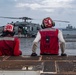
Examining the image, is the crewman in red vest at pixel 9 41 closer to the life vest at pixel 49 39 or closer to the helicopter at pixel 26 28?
the life vest at pixel 49 39

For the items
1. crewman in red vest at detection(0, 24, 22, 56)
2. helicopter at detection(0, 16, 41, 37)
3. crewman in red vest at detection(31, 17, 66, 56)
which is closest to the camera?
crewman in red vest at detection(0, 24, 22, 56)

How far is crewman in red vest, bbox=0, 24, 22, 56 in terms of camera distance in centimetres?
927

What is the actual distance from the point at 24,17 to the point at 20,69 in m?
65.3

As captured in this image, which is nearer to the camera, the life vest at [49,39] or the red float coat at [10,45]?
the red float coat at [10,45]

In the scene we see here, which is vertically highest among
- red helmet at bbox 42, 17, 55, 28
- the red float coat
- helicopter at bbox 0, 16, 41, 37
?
red helmet at bbox 42, 17, 55, 28

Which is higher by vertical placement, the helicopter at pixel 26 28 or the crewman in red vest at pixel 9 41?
the crewman in red vest at pixel 9 41

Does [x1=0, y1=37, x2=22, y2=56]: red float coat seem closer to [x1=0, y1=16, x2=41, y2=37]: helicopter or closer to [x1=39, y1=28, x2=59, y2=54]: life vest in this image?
[x1=39, y1=28, x2=59, y2=54]: life vest

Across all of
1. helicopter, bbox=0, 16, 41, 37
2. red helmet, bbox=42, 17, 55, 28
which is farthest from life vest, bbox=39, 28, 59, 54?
helicopter, bbox=0, 16, 41, 37

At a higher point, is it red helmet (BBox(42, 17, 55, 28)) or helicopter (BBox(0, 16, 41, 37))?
red helmet (BBox(42, 17, 55, 28))

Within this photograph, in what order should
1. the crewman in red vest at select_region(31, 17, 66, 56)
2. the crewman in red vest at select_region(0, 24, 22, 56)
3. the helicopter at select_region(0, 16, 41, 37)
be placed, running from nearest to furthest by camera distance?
1. the crewman in red vest at select_region(0, 24, 22, 56)
2. the crewman in red vest at select_region(31, 17, 66, 56)
3. the helicopter at select_region(0, 16, 41, 37)

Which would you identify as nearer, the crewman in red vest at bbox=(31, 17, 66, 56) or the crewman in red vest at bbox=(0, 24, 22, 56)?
the crewman in red vest at bbox=(0, 24, 22, 56)

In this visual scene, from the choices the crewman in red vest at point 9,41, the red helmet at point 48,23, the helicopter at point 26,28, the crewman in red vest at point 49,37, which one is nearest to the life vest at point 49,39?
the crewman in red vest at point 49,37

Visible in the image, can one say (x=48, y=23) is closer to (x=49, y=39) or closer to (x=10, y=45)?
(x=49, y=39)

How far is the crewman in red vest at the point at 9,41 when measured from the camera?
927cm
